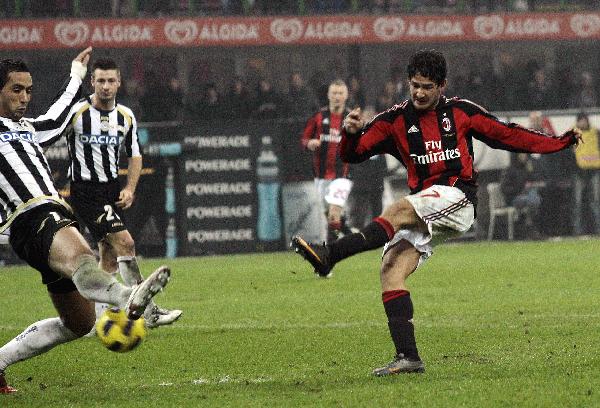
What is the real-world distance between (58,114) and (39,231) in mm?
1307

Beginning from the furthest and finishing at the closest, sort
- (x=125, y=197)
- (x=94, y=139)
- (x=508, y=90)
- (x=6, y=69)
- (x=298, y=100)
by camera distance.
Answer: (x=508, y=90)
(x=298, y=100)
(x=94, y=139)
(x=125, y=197)
(x=6, y=69)

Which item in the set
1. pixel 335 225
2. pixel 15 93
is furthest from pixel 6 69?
pixel 335 225

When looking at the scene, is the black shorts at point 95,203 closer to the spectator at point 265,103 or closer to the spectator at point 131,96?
the spectator at point 131,96

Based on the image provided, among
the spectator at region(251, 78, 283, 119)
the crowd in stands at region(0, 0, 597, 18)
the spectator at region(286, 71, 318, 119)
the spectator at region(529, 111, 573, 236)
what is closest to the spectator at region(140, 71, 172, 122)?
Result: the spectator at region(251, 78, 283, 119)

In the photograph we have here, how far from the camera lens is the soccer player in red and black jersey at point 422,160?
7543 millimetres

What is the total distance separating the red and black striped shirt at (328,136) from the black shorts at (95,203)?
6232mm

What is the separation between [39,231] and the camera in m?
6.65

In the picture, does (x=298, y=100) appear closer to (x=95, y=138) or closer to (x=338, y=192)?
(x=338, y=192)

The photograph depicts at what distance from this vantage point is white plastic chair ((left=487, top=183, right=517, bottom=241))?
822 inches

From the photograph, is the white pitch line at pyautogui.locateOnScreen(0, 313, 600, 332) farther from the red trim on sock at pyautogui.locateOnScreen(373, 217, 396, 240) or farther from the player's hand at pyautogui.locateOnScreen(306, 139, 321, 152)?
the player's hand at pyautogui.locateOnScreen(306, 139, 321, 152)

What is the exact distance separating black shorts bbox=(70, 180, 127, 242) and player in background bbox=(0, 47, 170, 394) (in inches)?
124

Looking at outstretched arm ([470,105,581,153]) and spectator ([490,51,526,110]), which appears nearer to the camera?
outstretched arm ([470,105,581,153])

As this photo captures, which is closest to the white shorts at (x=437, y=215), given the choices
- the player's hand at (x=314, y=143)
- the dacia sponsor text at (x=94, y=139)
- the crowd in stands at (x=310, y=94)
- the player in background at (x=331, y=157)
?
the dacia sponsor text at (x=94, y=139)

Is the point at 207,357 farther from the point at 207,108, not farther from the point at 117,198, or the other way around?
the point at 207,108
